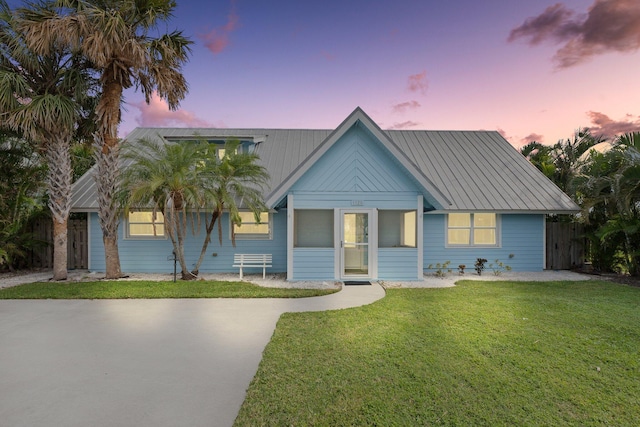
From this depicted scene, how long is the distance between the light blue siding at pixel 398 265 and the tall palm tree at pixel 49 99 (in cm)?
1088

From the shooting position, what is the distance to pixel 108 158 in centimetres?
1046

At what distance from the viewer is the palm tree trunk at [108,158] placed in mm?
10250

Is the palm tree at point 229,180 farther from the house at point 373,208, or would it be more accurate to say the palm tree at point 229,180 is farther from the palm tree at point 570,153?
the palm tree at point 570,153

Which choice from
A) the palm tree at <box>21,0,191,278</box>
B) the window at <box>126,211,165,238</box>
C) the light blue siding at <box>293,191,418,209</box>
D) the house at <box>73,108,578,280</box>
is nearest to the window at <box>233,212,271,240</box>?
the house at <box>73,108,578,280</box>

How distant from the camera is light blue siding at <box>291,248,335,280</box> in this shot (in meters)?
10.5

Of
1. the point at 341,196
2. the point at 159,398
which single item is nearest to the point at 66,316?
the point at 159,398

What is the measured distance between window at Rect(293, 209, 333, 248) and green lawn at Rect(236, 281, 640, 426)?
5.26 meters

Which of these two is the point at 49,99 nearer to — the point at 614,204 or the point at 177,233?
the point at 177,233

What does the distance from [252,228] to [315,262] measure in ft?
11.2

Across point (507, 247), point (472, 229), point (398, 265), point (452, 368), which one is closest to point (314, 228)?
point (398, 265)

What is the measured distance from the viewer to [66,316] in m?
6.67

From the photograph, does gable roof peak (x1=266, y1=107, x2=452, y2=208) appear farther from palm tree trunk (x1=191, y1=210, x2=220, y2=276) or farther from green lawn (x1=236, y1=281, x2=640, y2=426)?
green lawn (x1=236, y1=281, x2=640, y2=426)

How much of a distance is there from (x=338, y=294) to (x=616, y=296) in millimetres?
7528

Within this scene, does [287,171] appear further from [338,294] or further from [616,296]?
[616,296]
